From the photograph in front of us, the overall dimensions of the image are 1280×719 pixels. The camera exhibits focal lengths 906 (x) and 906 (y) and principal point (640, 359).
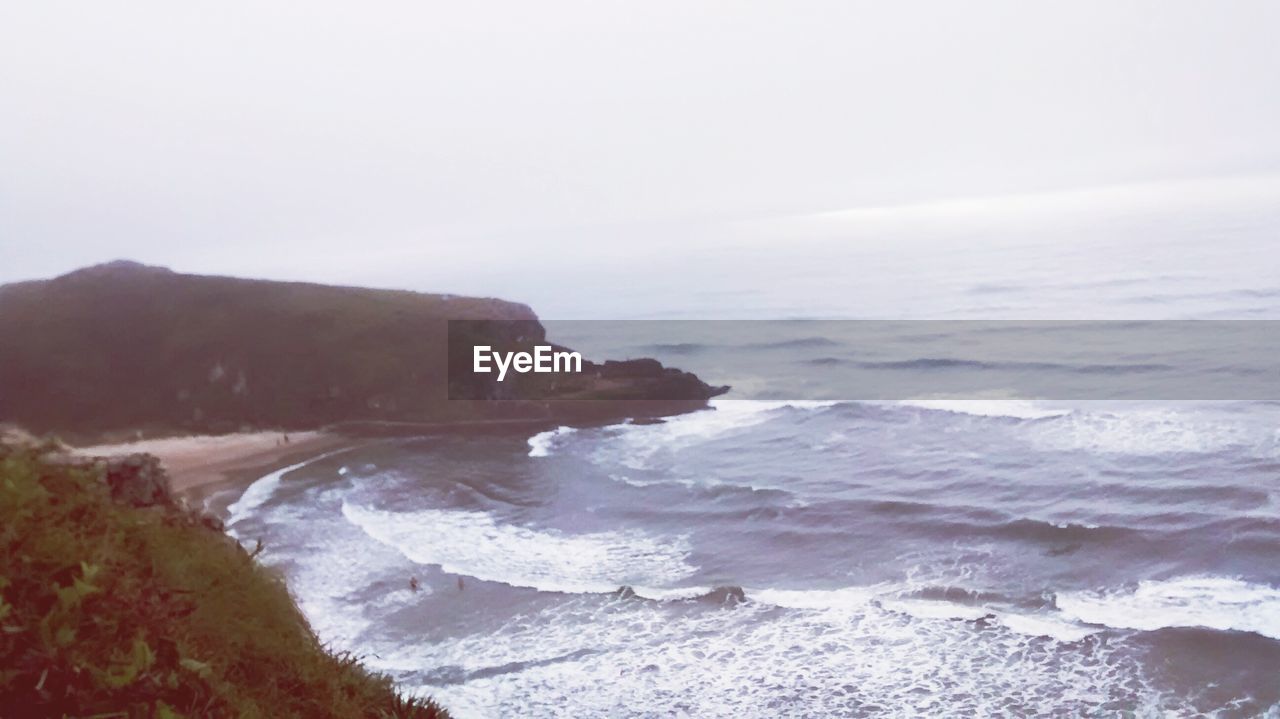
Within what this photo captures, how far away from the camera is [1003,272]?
75375mm

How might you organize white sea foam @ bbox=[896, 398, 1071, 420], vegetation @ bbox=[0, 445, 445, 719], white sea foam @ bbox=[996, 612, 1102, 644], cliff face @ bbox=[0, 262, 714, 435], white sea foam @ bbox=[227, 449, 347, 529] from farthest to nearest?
1. cliff face @ bbox=[0, 262, 714, 435]
2. white sea foam @ bbox=[896, 398, 1071, 420]
3. white sea foam @ bbox=[227, 449, 347, 529]
4. white sea foam @ bbox=[996, 612, 1102, 644]
5. vegetation @ bbox=[0, 445, 445, 719]

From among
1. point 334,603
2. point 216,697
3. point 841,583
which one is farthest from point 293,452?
point 216,697

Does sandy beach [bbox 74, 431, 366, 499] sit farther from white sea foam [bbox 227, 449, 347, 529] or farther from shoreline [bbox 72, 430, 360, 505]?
white sea foam [bbox 227, 449, 347, 529]

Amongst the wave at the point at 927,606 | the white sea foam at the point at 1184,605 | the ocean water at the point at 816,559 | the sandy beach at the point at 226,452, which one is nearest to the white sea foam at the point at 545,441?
the ocean water at the point at 816,559

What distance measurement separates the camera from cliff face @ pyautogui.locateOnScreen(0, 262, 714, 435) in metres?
40.4

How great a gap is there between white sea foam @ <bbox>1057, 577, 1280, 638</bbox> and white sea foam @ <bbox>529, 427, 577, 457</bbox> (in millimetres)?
20136

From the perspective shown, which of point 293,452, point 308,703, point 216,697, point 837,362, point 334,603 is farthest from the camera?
point 837,362

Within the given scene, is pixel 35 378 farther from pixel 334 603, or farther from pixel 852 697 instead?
pixel 852 697

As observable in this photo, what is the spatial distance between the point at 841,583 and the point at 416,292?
35.3 metres

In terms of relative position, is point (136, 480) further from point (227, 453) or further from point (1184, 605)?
point (227, 453)

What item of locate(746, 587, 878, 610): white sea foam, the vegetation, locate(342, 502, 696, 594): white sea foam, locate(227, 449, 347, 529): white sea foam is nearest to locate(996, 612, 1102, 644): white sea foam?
locate(746, 587, 878, 610): white sea foam

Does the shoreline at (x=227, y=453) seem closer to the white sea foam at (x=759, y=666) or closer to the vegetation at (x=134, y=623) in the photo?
the white sea foam at (x=759, y=666)

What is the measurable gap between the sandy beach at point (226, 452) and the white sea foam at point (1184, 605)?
2530cm

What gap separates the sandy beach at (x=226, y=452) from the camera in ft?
103
